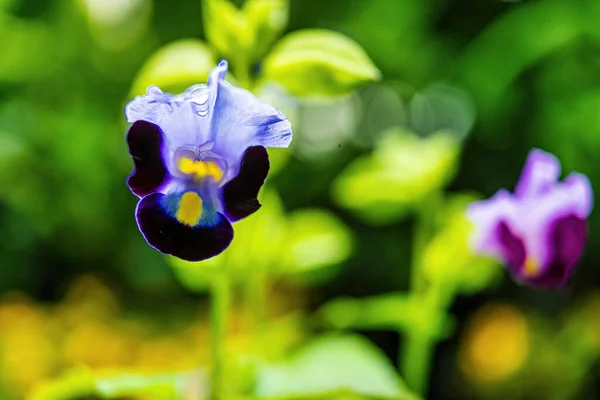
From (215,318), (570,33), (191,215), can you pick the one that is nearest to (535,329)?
(570,33)

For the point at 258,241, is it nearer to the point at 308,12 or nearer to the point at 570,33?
the point at 570,33

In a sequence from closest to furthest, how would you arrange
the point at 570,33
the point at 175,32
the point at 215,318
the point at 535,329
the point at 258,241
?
the point at 215,318 < the point at 258,241 < the point at 570,33 < the point at 535,329 < the point at 175,32

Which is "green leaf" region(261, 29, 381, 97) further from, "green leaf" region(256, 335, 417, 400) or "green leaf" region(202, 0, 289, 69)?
"green leaf" region(256, 335, 417, 400)

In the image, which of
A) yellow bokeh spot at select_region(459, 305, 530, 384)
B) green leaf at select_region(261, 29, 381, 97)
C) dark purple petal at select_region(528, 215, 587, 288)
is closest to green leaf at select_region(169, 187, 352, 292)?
green leaf at select_region(261, 29, 381, 97)

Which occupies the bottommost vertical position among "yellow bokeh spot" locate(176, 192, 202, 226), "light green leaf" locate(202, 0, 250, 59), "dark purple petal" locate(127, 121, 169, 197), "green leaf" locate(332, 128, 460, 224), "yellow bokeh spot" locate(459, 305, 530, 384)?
"yellow bokeh spot" locate(176, 192, 202, 226)

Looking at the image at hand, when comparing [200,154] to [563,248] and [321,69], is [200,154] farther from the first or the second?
[563,248]

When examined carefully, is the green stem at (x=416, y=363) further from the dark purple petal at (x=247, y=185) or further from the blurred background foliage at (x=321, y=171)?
the dark purple petal at (x=247, y=185)
